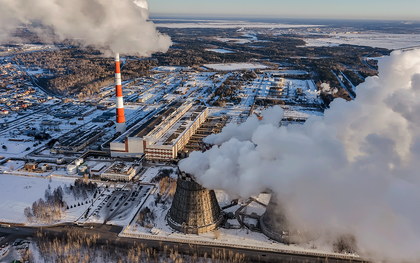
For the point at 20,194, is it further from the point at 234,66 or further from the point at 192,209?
the point at 234,66

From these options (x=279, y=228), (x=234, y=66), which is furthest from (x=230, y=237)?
(x=234, y=66)

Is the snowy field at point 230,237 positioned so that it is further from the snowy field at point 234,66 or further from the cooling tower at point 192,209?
the snowy field at point 234,66

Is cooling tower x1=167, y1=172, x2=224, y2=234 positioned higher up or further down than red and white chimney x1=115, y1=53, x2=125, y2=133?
further down

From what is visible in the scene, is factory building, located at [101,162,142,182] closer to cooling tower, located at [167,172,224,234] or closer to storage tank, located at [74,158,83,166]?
storage tank, located at [74,158,83,166]

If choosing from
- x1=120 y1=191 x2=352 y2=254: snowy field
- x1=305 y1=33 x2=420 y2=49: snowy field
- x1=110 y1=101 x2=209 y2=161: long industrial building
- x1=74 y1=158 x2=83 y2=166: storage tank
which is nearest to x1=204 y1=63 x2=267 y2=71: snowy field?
x1=305 y1=33 x2=420 y2=49: snowy field

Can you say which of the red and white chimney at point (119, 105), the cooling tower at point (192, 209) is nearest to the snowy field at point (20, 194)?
the cooling tower at point (192, 209)

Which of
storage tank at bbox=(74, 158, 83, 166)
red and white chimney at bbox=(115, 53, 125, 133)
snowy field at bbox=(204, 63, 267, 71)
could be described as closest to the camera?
storage tank at bbox=(74, 158, 83, 166)
